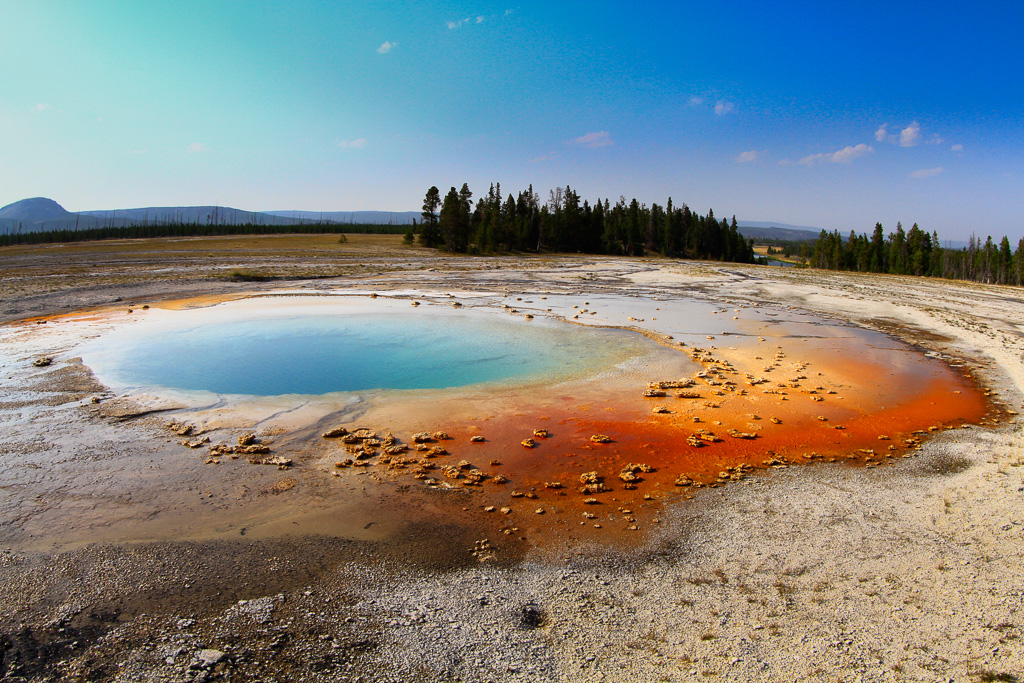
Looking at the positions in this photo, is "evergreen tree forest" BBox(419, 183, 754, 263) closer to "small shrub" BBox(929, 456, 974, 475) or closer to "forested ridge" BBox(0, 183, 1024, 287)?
"forested ridge" BBox(0, 183, 1024, 287)

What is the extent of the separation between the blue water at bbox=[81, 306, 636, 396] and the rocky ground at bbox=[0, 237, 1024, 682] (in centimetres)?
484

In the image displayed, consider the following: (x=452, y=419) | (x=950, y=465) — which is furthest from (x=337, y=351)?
(x=950, y=465)

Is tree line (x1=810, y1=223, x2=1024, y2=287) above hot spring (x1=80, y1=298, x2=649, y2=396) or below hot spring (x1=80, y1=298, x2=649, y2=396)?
above

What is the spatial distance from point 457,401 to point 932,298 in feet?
98.8

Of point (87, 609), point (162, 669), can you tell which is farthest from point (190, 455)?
point (162, 669)

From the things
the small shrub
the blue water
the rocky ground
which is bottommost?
the rocky ground

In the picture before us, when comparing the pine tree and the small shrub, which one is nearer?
the small shrub

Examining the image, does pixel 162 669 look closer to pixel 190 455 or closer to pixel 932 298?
pixel 190 455

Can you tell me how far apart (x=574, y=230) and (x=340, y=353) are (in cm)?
5859

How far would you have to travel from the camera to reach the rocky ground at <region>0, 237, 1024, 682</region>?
3521mm

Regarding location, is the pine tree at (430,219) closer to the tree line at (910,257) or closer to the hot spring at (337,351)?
the hot spring at (337,351)

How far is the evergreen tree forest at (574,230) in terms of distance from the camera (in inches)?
2274

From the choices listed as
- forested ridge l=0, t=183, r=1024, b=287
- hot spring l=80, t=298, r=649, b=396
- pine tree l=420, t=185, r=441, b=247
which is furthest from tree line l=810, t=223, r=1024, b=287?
hot spring l=80, t=298, r=649, b=396

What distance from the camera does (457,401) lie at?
896cm
